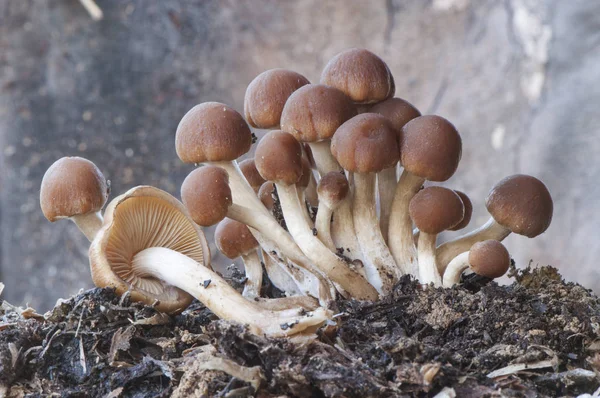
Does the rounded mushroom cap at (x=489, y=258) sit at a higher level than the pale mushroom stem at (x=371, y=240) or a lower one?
lower

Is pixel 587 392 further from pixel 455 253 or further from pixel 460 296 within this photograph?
pixel 455 253

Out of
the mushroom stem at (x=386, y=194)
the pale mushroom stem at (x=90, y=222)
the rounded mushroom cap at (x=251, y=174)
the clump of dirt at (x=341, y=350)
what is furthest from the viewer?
the rounded mushroom cap at (x=251, y=174)

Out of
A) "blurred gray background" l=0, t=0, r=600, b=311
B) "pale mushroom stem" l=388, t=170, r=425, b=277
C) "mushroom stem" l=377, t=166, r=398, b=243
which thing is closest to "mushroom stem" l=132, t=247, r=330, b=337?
"pale mushroom stem" l=388, t=170, r=425, b=277

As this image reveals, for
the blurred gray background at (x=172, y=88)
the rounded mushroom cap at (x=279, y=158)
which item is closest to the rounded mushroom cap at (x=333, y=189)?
the rounded mushroom cap at (x=279, y=158)

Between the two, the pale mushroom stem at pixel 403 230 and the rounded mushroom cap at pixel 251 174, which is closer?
the pale mushroom stem at pixel 403 230

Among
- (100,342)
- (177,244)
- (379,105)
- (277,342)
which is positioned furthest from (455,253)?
(100,342)

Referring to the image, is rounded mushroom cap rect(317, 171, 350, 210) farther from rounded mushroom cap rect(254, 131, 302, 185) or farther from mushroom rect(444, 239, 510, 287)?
mushroom rect(444, 239, 510, 287)

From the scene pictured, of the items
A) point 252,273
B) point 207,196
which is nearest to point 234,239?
point 252,273

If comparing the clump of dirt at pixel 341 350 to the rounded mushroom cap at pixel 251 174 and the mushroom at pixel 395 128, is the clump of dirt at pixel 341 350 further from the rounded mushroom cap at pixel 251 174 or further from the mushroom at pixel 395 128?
the rounded mushroom cap at pixel 251 174
